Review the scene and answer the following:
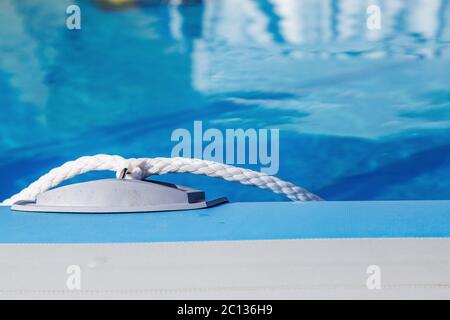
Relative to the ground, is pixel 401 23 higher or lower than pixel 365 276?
higher

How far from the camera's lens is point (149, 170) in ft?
3.51

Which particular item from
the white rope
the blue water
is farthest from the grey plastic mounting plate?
the blue water

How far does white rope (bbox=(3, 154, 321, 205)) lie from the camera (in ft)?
3.48

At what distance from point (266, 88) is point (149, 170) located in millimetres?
575

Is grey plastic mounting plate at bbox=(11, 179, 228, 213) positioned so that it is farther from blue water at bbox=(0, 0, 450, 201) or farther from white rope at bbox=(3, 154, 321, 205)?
blue water at bbox=(0, 0, 450, 201)

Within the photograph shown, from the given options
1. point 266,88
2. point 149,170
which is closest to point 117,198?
point 149,170

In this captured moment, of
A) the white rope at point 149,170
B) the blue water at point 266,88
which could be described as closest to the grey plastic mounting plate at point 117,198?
the white rope at point 149,170

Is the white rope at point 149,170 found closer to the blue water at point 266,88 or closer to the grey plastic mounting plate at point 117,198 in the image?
the grey plastic mounting plate at point 117,198

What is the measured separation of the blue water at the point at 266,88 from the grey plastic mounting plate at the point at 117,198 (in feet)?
2.08

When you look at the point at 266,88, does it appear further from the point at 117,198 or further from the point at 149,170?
the point at 117,198

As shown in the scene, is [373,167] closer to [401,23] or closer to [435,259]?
[401,23]

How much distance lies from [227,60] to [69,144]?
0.36 m
